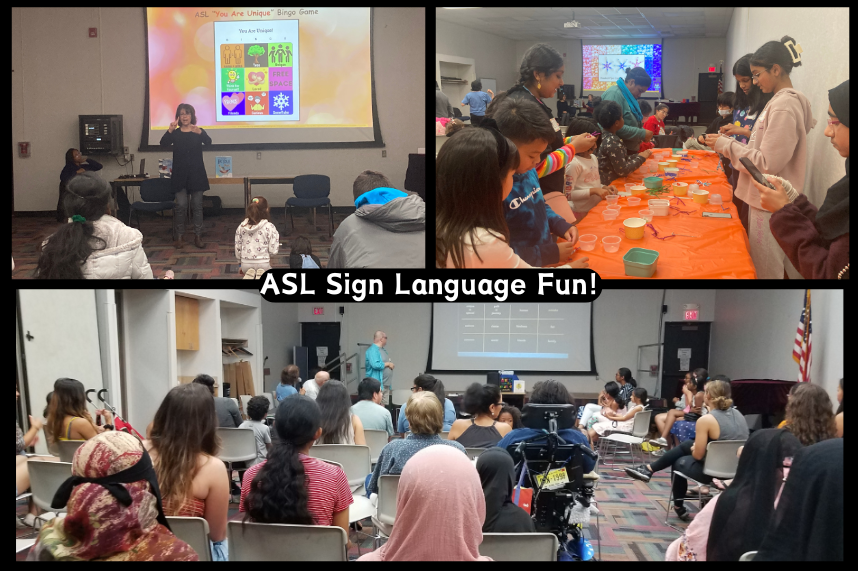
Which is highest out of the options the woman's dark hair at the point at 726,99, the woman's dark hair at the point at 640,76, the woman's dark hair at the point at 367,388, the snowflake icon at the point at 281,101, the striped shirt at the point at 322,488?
the snowflake icon at the point at 281,101

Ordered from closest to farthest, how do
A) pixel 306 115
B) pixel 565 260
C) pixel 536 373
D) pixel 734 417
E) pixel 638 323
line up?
pixel 565 260 < pixel 306 115 < pixel 734 417 < pixel 638 323 < pixel 536 373

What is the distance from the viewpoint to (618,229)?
2.53m

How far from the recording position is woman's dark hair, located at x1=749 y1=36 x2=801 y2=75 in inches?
95.9

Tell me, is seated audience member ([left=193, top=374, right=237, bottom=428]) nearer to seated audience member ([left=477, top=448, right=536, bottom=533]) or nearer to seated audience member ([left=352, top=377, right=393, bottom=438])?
seated audience member ([left=352, top=377, right=393, bottom=438])

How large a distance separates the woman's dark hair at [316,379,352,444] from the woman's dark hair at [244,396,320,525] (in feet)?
4.28

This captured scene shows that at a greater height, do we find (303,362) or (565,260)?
(565,260)

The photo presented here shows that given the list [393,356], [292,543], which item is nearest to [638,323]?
[393,356]

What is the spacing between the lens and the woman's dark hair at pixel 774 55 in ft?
7.99

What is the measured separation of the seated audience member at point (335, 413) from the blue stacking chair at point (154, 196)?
215 centimetres

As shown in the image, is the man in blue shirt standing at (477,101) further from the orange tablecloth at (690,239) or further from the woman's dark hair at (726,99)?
the woman's dark hair at (726,99)

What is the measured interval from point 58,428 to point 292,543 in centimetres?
206

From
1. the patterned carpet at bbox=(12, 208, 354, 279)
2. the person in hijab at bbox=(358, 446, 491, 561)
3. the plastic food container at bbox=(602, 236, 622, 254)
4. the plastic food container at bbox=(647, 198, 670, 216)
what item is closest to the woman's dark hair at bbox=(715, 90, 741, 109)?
the plastic food container at bbox=(647, 198, 670, 216)

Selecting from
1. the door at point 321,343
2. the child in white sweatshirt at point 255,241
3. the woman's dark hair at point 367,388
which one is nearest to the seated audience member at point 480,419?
the woman's dark hair at point 367,388

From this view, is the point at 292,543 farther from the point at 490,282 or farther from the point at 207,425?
the point at 490,282
